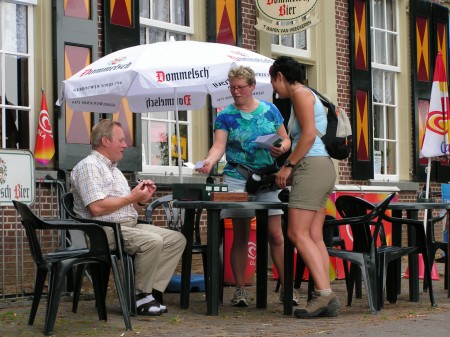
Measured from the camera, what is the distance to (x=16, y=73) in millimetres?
10359

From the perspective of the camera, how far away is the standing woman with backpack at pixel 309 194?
7.57 m

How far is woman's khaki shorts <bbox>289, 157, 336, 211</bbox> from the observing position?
757 cm

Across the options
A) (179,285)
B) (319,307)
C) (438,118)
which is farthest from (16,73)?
(438,118)

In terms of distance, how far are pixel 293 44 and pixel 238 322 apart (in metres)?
7.75

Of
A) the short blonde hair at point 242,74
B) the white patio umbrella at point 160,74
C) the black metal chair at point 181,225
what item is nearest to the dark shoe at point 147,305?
the black metal chair at point 181,225

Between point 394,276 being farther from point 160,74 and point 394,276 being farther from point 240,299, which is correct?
point 160,74

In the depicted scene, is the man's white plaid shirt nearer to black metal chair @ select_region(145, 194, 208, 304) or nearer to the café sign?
black metal chair @ select_region(145, 194, 208, 304)

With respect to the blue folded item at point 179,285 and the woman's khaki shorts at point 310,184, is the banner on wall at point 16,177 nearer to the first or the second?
the blue folded item at point 179,285

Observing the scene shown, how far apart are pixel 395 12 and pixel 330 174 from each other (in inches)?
365

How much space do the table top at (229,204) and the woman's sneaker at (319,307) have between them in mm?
681

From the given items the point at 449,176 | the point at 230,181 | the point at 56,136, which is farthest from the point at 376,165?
the point at 230,181

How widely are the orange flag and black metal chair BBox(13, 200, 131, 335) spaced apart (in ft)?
10.4

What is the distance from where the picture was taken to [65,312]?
802cm

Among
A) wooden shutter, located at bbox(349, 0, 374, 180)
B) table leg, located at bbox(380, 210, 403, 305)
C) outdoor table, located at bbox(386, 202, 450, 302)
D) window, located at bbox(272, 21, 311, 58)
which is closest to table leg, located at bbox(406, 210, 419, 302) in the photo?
outdoor table, located at bbox(386, 202, 450, 302)
